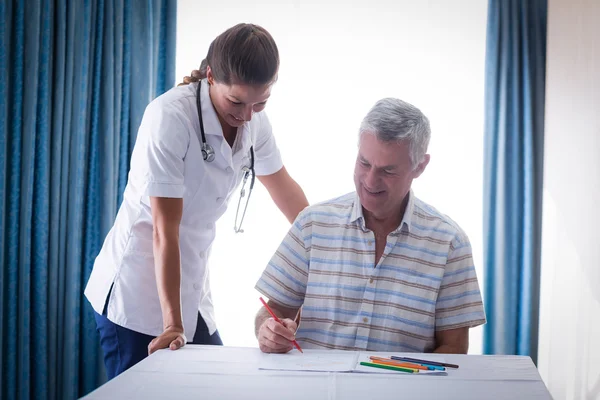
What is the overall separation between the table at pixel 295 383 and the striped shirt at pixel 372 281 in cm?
32

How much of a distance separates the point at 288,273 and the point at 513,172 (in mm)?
1759

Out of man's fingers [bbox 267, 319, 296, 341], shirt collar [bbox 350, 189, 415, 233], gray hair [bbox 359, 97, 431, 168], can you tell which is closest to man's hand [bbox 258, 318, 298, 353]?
man's fingers [bbox 267, 319, 296, 341]

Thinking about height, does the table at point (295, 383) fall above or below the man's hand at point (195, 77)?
below

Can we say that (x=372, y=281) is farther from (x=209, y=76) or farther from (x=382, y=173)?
(x=209, y=76)

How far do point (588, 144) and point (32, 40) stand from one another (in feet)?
→ 7.30

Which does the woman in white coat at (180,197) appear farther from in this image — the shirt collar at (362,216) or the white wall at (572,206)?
the white wall at (572,206)

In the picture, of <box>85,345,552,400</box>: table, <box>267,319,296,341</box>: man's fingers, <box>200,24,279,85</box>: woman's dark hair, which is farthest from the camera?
<box>200,24,279,85</box>: woman's dark hair

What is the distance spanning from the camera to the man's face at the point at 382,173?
1684 mm

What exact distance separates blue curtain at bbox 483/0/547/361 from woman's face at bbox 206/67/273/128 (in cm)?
170

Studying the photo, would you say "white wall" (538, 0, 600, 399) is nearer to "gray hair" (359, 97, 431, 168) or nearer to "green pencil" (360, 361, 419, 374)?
"gray hair" (359, 97, 431, 168)

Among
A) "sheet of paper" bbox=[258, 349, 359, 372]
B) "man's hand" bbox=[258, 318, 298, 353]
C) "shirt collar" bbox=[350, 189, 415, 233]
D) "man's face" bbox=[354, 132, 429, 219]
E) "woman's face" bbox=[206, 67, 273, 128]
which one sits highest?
"woman's face" bbox=[206, 67, 273, 128]

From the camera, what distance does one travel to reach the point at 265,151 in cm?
221

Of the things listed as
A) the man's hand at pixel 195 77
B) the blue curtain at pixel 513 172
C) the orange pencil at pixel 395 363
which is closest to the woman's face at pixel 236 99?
the man's hand at pixel 195 77

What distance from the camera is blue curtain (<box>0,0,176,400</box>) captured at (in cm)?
279
